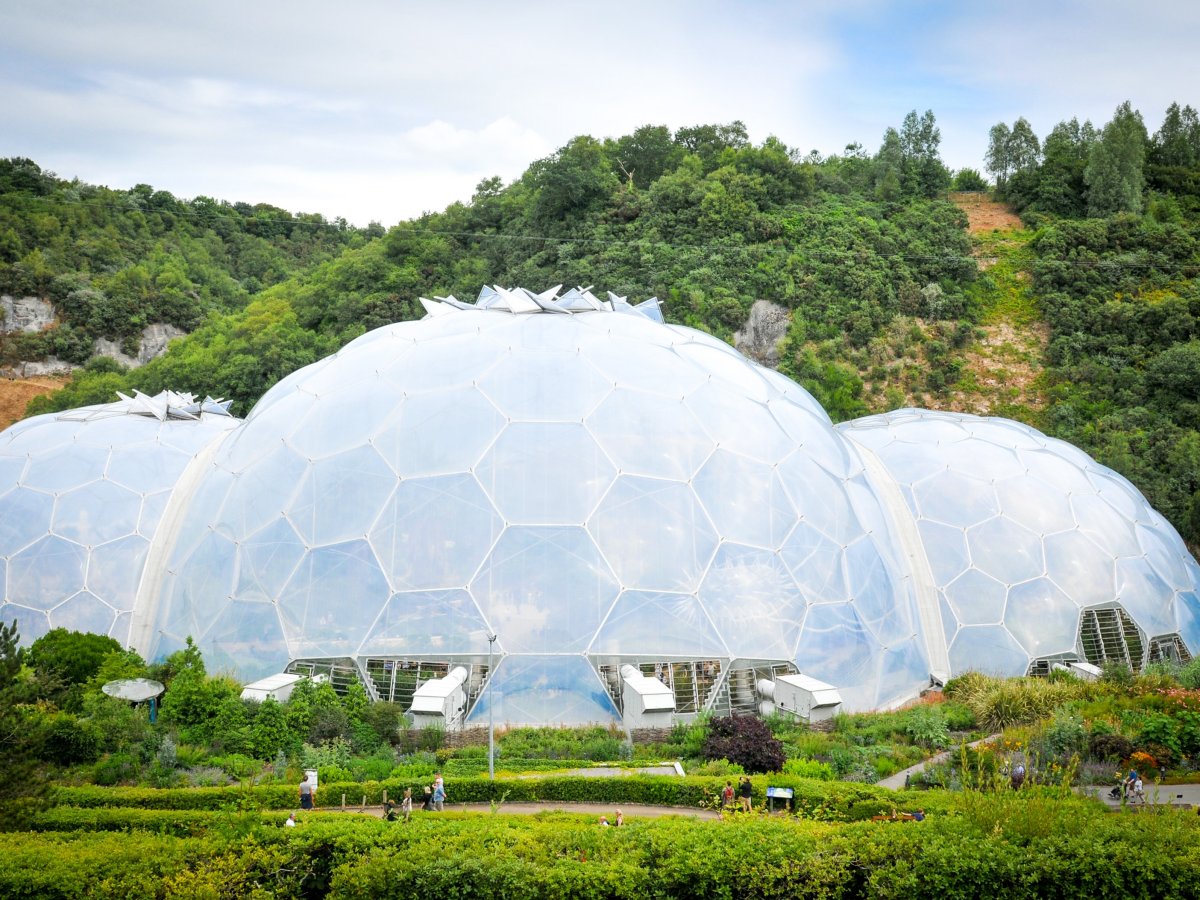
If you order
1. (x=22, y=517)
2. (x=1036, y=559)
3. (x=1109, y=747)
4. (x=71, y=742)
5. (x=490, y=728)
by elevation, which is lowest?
(x=1109, y=747)

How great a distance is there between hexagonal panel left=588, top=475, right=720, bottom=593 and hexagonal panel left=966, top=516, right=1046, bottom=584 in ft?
23.7

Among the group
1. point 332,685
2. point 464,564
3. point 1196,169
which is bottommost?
point 332,685

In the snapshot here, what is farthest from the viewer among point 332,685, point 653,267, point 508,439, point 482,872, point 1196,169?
point 1196,169

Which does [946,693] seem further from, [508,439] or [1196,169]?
[1196,169]

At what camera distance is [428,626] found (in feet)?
52.1

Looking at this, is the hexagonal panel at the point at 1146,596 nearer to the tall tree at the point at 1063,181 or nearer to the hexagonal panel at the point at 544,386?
the hexagonal panel at the point at 544,386

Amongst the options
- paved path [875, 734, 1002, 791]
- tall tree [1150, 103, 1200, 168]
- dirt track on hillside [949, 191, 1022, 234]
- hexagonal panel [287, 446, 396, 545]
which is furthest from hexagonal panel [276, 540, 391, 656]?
tall tree [1150, 103, 1200, 168]

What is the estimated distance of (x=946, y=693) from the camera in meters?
17.9

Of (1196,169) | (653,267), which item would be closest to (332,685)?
(653,267)

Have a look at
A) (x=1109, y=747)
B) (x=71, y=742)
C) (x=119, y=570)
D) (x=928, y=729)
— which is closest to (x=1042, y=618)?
(x=928, y=729)

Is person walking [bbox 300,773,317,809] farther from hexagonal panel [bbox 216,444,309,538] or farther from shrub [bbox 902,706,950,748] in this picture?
shrub [bbox 902,706,950,748]

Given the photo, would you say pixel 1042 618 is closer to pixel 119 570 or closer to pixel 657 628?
pixel 657 628

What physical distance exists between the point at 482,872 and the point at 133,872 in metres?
3.26

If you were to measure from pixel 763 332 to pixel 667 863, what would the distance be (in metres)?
32.5
